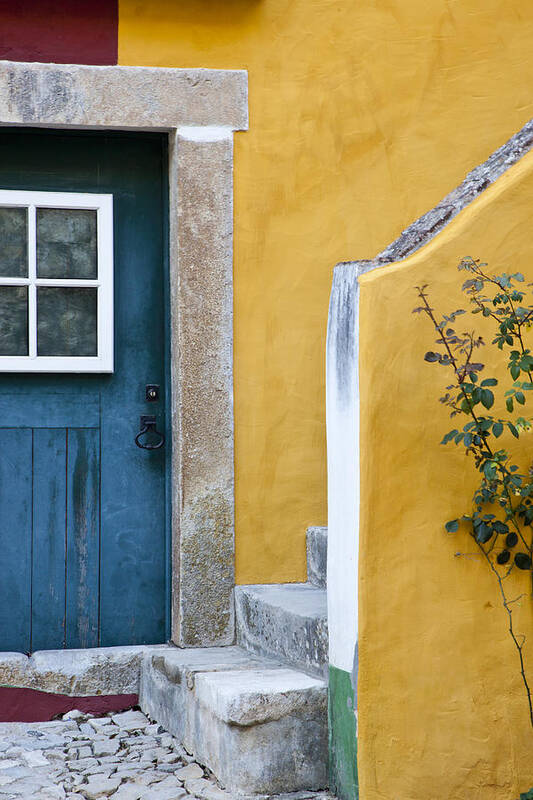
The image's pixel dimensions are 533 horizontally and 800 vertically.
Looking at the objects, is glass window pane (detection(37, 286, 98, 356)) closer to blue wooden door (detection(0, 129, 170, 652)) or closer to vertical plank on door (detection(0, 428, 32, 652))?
blue wooden door (detection(0, 129, 170, 652))

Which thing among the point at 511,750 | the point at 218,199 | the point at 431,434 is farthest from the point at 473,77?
the point at 511,750

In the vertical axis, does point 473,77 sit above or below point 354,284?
above

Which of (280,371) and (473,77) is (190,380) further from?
(473,77)

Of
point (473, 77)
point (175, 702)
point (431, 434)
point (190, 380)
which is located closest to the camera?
point (431, 434)

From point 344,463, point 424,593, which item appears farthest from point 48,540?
point 424,593

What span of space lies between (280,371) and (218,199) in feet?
2.43

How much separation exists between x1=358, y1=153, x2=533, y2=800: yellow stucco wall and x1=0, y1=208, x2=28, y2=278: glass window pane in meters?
1.77

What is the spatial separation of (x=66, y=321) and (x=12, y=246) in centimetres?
37

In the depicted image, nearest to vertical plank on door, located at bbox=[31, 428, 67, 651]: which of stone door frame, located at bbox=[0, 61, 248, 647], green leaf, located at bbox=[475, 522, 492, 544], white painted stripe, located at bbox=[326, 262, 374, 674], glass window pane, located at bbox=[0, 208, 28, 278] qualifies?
stone door frame, located at bbox=[0, 61, 248, 647]

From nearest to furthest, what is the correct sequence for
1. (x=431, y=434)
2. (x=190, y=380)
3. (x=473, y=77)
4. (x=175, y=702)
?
(x=431, y=434)
(x=175, y=702)
(x=190, y=380)
(x=473, y=77)

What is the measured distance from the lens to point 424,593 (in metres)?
3.13

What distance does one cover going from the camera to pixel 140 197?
14.6 feet

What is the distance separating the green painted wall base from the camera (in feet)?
10.3

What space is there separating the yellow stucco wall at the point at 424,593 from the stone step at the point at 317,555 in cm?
101
